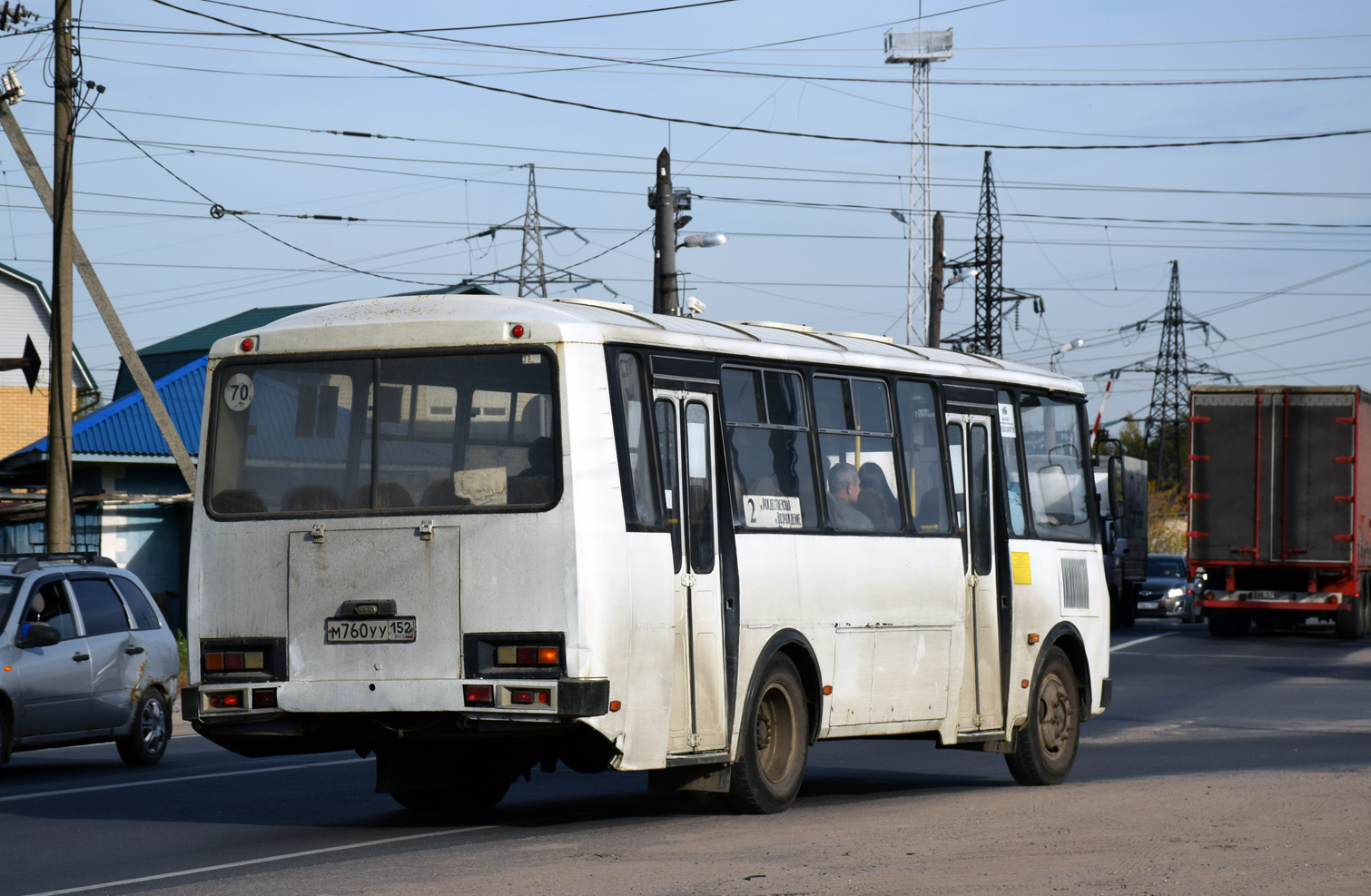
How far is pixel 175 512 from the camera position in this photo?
3148 cm

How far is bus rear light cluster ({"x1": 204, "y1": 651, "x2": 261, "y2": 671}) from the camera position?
973 centimetres

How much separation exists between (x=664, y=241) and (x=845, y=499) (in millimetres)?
16027

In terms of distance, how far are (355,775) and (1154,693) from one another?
12120mm

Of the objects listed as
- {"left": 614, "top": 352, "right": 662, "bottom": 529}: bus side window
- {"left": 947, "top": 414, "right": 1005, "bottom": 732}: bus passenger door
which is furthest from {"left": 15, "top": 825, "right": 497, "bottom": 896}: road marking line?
{"left": 947, "top": 414, "right": 1005, "bottom": 732}: bus passenger door

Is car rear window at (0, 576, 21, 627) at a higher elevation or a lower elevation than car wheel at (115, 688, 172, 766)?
higher

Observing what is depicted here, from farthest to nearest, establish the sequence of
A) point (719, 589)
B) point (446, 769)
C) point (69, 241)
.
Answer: point (69, 241) < point (446, 769) < point (719, 589)

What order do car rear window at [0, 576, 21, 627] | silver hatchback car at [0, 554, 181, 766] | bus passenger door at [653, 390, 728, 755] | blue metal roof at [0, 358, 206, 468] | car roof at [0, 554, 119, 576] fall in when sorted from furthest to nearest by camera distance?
blue metal roof at [0, 358, 206, 468], car roof at [0, 554, 119, 576], car rear window at [0, 576, 21, 627], silver hatchback car at [0, 554, 181, 766], bus passenger door at [653, 390, 728, 755]

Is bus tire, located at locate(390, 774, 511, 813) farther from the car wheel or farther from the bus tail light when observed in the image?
the car wheel

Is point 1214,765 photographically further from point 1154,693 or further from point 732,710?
point 1154,693

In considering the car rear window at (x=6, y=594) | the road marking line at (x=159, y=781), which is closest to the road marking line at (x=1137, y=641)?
the road marking line at (x=159, y=781)

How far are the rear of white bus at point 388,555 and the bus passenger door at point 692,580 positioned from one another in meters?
0.64

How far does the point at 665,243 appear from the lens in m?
27.1

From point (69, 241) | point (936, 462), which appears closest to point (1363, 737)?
point (936, 462)

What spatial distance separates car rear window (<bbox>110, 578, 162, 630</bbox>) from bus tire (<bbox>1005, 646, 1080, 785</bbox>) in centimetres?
751
